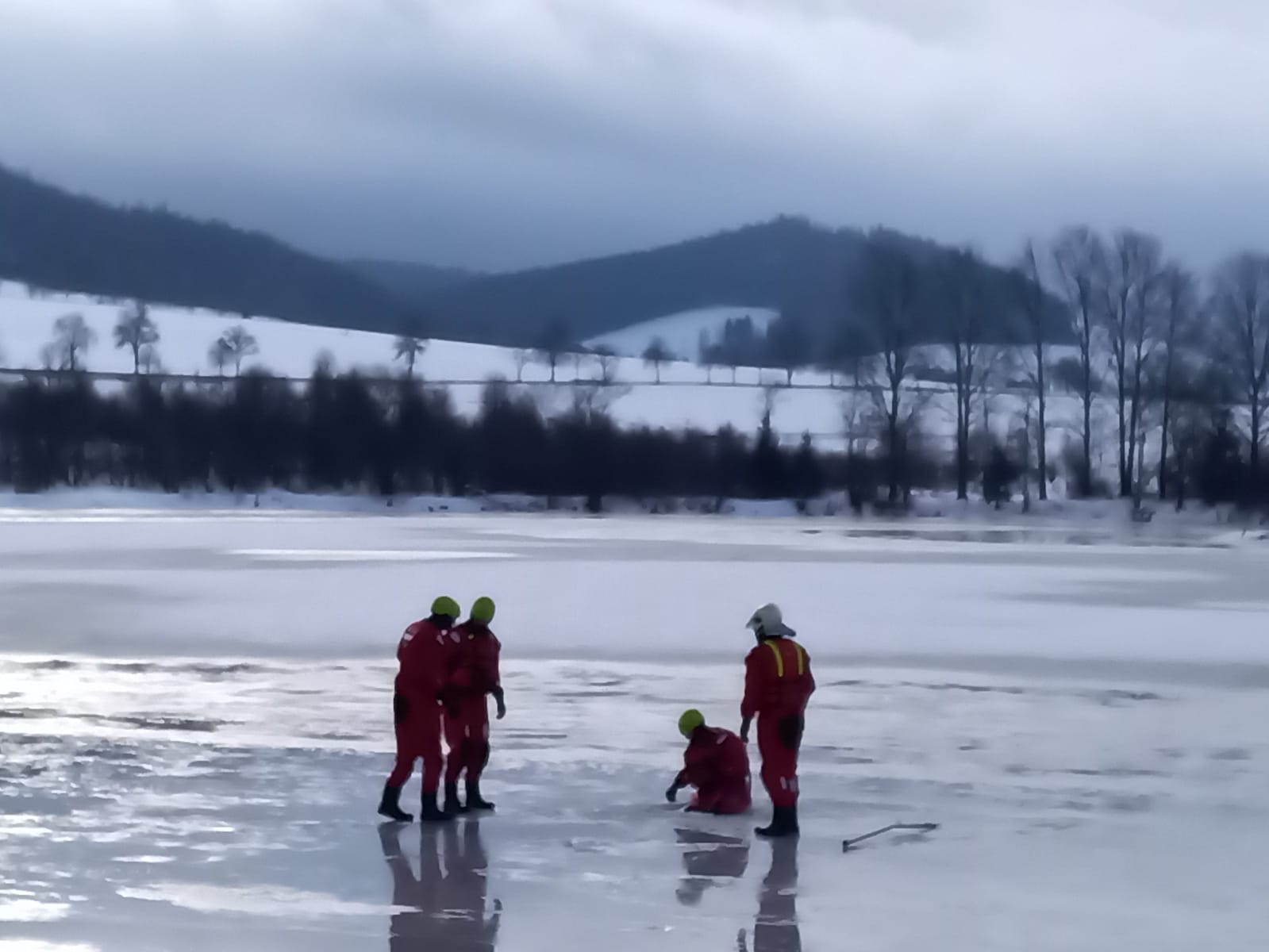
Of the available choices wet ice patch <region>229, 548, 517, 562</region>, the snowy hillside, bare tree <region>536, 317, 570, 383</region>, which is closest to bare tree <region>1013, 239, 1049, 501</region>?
the snowy hillside

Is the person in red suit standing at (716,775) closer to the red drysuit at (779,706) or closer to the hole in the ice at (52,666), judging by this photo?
the red drysuit at (779,706)

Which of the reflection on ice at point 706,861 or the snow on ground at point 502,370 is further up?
the snow on ground at point 502,370

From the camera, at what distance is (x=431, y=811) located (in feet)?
32.8

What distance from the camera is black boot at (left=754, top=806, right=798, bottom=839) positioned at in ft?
31.6

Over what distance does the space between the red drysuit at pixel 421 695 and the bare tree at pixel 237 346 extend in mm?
110783

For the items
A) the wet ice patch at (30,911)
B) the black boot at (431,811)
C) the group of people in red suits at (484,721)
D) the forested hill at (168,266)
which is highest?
the forested hill at (168,266)

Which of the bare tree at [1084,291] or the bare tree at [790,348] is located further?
the bare tree at [790,348]

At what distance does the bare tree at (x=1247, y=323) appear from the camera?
68.7 metres

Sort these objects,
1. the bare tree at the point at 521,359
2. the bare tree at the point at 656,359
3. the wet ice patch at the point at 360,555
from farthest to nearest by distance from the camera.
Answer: the bare tree at the point at 656,359 < the bare tree at the point at 521,359 < the wet ice patch at the point at 360,555

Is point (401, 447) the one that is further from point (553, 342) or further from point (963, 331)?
point (553, 342)

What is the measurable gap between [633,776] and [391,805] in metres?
2.06

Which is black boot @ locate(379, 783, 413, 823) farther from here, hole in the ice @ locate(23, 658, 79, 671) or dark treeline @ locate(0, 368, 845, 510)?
dark treeline @ locate(0, 368, 845, 510)

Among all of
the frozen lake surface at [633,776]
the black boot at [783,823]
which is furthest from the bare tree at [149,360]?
the black boot at [783,823]

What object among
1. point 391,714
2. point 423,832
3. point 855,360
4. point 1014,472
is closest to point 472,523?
point 1014,472
